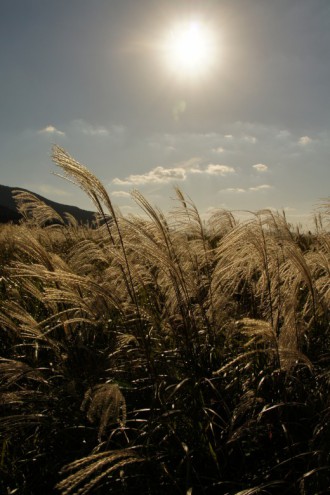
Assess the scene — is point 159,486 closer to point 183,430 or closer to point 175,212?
point 183,430

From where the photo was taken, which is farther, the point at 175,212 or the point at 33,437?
the point at 175,212

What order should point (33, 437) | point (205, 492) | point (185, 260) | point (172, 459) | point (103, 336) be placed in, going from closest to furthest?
1. point (205, 492)
2. point (172, 459)
3. point (33, 437)
4. point (185, 260)
5. point (103, 336)

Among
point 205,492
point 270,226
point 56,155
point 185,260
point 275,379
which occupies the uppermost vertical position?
point 56,155

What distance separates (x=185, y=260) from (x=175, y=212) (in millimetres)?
693

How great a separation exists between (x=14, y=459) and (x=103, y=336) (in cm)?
175

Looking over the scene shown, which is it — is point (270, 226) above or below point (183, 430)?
above

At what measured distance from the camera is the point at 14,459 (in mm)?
2279

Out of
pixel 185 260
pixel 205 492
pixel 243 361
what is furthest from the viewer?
pixel 185 260

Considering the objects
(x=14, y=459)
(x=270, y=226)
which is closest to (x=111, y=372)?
(x=14, y=459)

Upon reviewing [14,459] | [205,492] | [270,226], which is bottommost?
[205,492]

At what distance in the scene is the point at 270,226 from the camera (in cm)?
267

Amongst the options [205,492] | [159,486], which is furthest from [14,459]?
[205,492]

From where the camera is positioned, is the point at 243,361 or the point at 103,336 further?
the point at 103,336

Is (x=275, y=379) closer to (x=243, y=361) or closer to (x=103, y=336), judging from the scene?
(x=243, y=361)
